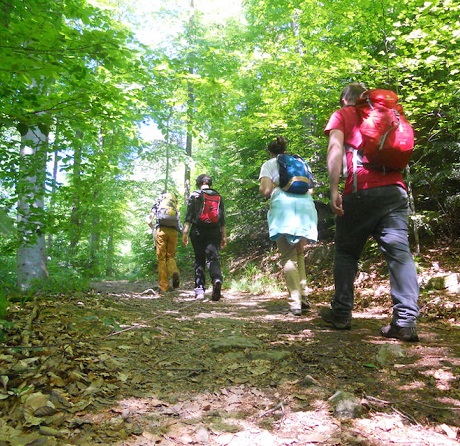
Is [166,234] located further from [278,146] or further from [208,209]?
[278,146]

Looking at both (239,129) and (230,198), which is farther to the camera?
(230,198)

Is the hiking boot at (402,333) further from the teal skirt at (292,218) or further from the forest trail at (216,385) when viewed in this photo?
the teal skirt at (292,218)

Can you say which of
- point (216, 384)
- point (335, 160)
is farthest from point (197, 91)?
point (216, 384)

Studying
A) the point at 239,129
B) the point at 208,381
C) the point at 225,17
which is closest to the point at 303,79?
the point at 239,129

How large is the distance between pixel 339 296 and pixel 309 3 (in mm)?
6419

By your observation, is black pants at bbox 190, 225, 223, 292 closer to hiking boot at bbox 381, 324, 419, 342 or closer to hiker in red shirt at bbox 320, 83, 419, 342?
hiker in red shirt at bbox 320, 83, 419, 342

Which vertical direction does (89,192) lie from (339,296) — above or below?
above

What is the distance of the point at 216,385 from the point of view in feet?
7.09

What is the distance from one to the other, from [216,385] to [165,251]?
16.8 feet

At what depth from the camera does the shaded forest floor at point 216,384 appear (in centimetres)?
158

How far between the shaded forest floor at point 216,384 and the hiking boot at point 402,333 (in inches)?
4.9

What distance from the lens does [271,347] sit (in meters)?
2.89

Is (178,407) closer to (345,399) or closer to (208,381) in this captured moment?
(208,381)

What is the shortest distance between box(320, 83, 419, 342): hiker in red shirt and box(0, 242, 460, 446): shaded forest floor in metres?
0.28
